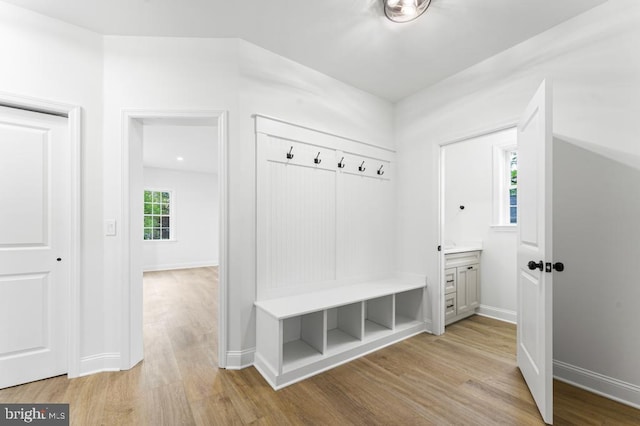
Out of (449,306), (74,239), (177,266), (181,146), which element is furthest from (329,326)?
(177,266)

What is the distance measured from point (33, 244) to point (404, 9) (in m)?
3.21

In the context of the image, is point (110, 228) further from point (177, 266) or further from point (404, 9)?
point (177, 266)

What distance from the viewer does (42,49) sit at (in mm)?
1963

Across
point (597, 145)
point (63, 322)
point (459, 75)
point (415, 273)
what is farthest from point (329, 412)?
point (459, 75)

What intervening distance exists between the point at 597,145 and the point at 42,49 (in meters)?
4.07

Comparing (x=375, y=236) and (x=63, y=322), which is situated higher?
(x=375, y=236)

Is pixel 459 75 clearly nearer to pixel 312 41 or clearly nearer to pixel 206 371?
pixel 312 41

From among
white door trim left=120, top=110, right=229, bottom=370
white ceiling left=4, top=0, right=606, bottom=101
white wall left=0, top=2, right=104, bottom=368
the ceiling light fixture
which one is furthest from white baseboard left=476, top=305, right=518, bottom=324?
white wall left=0, top=2, right=104, bottom=368

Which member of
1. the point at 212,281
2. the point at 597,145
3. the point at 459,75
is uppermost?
the point at 459,75

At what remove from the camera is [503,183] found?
3.57 metres

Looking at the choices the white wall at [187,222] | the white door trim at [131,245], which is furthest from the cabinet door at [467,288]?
the white wall at [187,222]

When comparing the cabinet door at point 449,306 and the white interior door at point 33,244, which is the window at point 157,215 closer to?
the white interior door at point 33,244

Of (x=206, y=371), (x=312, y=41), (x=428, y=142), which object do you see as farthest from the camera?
(x=428, y=142)

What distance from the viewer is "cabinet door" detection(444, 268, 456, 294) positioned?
312cm
